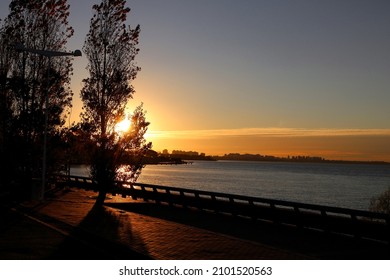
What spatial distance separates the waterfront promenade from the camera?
1273 cm

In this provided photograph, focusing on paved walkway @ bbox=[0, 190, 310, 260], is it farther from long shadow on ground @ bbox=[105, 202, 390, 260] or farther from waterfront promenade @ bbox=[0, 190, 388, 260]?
long shadow on ground @ bbox=[105, 202, 390, 260]

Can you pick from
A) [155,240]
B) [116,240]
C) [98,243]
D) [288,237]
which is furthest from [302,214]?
[98,243]

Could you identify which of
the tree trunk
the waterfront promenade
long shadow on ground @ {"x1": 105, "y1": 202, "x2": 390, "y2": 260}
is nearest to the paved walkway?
the waterfront promenade

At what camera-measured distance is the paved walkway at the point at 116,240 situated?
495 inches

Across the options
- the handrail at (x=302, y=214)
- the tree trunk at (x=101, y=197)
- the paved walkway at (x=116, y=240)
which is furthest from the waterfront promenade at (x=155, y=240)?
the tree trunk at (x=101, y=197)

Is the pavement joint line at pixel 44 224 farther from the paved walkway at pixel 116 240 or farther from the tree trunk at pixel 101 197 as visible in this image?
the tree trunk at pixel 101 197

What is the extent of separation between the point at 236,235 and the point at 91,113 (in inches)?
590

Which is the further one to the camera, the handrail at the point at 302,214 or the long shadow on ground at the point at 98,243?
the handrail at the point at 302,214

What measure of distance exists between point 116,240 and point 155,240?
106cm

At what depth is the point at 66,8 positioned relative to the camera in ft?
118

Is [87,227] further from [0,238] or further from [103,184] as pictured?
[103,184]

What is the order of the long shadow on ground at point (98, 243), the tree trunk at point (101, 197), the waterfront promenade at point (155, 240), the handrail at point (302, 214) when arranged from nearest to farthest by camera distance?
the long shadow on ground at point (98, 243), the waterfront promenade at point (155, 240), the handrail at point (302, 214), the tree trunk at point (101, 197)

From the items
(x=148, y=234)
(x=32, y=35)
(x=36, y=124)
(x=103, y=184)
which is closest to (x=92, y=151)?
(x=103, y=184)

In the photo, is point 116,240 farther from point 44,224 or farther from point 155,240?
point 44,224
